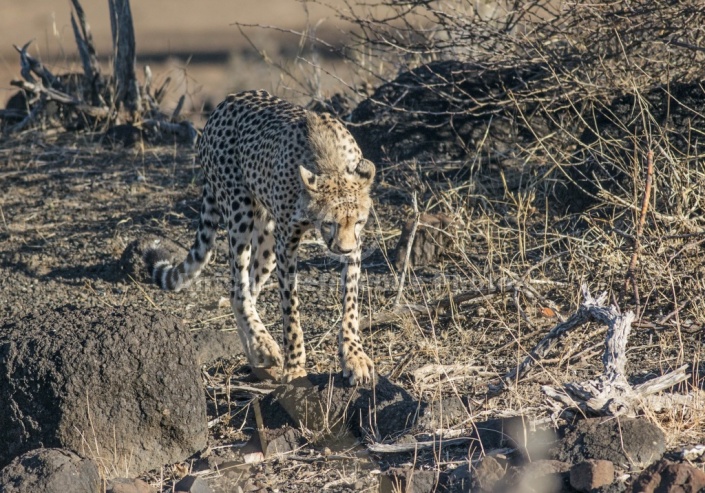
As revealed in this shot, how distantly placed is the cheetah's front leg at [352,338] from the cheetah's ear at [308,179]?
36 centimetres

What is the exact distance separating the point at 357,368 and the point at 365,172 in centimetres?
94

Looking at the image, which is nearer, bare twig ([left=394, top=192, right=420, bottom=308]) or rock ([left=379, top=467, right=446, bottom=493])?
rock ([left=379, top=467, right=446, bottom=493])

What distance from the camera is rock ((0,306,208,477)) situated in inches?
159

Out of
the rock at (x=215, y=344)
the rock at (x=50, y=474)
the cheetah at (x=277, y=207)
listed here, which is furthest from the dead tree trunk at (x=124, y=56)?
the rock at (x=50, y=474)

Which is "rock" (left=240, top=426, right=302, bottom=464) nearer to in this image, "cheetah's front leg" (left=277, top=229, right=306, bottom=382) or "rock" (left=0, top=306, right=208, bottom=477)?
"rock" (left=0, top=306, right=208, bottom=477)

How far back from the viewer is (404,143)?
767 cm

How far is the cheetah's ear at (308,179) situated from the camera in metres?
4.82

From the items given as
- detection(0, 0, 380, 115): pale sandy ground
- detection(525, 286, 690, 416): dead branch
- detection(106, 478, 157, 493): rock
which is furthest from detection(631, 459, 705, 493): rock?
detection(0, 0, 380, 115): pale sandy ground

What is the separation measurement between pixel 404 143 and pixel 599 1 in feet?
6.67

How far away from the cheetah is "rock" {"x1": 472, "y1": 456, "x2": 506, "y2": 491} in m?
0.98

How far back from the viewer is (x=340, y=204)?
15.6 feet

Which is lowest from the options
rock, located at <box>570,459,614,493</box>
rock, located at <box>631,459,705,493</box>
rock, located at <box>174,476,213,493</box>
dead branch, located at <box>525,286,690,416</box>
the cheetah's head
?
rock, located at <box>174,476,213,493</box>

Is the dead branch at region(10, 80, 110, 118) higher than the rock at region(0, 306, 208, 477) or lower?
higher

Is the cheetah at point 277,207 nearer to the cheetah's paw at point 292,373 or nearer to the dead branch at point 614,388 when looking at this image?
the cheetah's paw at point 292,373
